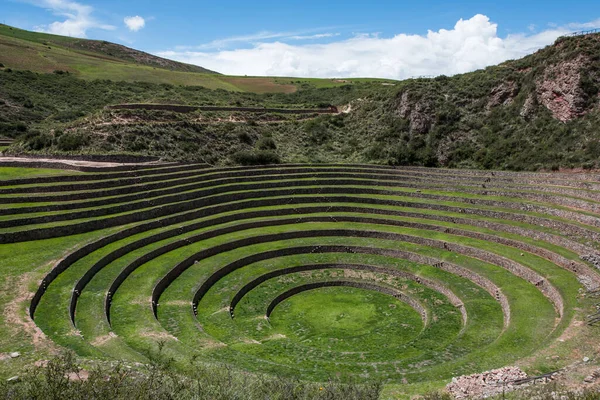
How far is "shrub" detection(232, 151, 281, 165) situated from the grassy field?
5156mm

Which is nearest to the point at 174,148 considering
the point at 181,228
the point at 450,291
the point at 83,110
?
the point at 181,228

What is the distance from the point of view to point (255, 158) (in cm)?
4006

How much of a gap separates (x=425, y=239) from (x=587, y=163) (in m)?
17.1

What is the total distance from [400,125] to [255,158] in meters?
18.7

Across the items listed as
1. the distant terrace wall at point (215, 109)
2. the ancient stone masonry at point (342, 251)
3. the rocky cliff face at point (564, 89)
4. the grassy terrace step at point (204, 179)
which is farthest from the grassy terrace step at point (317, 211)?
the distant terrace wall at point (215, 109)

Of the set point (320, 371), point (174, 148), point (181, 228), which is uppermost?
point (174, 148)

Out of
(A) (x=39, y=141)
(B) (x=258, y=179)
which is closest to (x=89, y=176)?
(A) (x=39, y=141)

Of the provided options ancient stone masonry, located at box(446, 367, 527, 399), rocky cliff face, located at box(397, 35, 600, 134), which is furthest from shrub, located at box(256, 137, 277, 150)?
ancient stone masonry, located at box(446, 367, 527, 399)

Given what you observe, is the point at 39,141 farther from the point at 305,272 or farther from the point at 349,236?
the point at 349,236

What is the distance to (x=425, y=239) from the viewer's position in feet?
84.2

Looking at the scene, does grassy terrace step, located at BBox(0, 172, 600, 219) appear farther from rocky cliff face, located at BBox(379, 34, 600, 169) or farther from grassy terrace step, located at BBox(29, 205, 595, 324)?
rocky cliff face, located at BBox(379, 34, 600, 169)

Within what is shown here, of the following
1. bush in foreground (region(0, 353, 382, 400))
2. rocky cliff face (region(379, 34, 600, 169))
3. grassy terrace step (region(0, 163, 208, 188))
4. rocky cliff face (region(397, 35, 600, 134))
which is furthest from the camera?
rocky cliff face (region(397, 35, 600, 134))

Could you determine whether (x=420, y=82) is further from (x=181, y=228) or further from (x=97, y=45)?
(x=97, y=45)

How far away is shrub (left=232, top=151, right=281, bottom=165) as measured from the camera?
1556 inches
